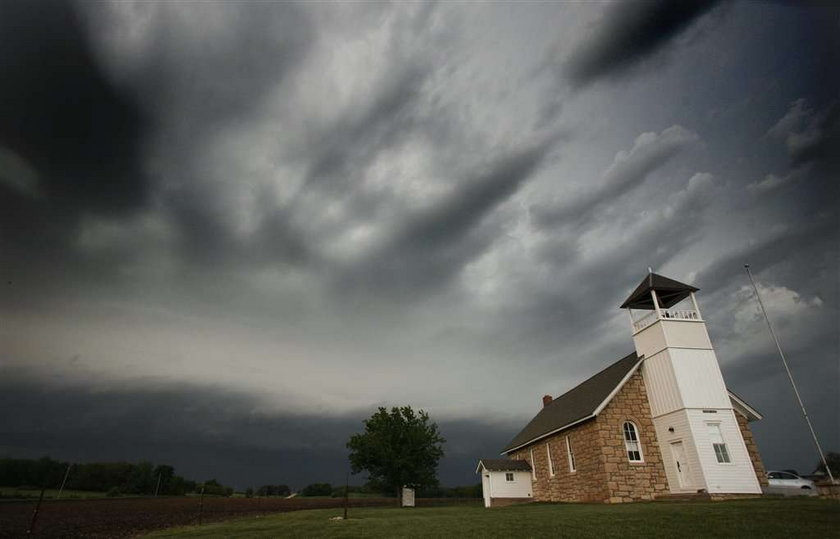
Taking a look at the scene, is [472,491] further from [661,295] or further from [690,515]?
[690,515]

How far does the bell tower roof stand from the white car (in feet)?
38.4

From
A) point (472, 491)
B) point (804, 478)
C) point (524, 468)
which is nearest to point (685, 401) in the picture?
point (804, 478)

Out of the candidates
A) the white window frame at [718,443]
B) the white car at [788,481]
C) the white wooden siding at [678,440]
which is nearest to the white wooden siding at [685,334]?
the white wooden siding at [678,440]

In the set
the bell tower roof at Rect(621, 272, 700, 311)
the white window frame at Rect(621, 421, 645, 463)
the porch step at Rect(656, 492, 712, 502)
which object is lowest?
the porch step at Rect(656, 492, 712, 502)

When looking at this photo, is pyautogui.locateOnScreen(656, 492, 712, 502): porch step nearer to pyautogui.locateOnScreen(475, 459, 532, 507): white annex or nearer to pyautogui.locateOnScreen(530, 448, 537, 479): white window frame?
pyautogui.locateOnScreen(530, 448, 537, 479): white window frame

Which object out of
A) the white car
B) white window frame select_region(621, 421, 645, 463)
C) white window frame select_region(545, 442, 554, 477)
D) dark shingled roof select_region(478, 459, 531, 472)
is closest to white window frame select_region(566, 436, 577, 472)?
white window frame select_region(545, 442, 554, 477)

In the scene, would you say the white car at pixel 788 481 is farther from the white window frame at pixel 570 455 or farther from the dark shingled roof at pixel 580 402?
the white window frame at pixel 570 455

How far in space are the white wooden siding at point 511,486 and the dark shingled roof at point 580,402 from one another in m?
2.70

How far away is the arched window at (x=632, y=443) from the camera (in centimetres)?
2452

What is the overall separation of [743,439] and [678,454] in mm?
3365

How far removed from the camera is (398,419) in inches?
1676

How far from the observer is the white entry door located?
22.8m

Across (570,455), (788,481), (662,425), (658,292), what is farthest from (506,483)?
(658,292)

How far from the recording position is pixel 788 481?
26672mm
